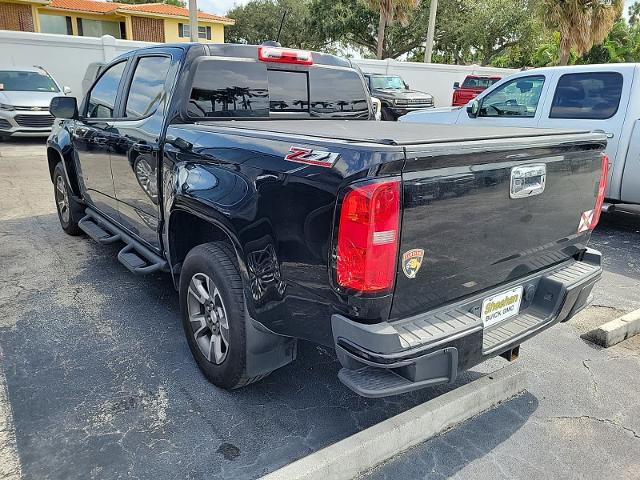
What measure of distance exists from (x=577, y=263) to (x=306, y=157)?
6.20ft

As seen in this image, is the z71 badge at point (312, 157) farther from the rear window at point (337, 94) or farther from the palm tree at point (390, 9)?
the palm tree at point (390, 9)

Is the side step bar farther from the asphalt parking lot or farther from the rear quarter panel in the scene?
the rear quarter panel

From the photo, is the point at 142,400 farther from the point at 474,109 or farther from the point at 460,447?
the point at 474,109

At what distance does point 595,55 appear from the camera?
27.0 meters

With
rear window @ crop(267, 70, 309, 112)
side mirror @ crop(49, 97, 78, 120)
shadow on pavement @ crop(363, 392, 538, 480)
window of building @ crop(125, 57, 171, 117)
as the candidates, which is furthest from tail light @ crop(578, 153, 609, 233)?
side mirror @ crop(49, 97, 78, 120)

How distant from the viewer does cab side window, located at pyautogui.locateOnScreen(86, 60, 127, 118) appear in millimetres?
4274

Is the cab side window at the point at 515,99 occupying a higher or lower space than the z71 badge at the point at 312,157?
higher

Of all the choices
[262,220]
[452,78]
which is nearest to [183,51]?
[262,220]

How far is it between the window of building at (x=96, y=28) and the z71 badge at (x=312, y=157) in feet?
128

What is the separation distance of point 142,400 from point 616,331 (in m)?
3.32

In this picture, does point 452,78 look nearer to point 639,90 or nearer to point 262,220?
point 639,90

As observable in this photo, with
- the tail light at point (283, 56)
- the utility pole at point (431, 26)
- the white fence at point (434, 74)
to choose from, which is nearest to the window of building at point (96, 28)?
the white fence at point (434, 74)

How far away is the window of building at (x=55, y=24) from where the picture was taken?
33.8m

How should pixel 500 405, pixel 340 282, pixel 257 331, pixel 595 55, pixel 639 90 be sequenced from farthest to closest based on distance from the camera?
1. pixel 595 55
2. pixel 639 90
3. pixel 500 405
4. pixel 257 331
5. pixel 340 282
